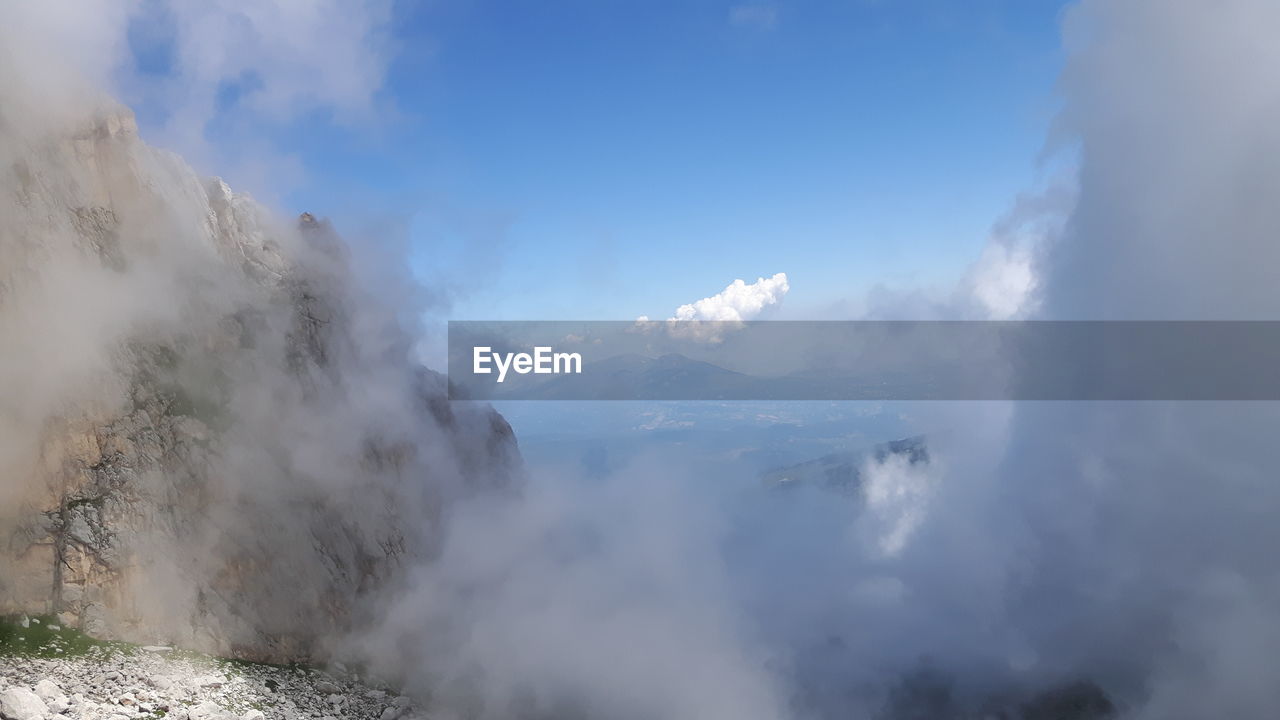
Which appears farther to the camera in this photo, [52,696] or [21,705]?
[52,696]

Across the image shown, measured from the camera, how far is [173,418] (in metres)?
55.4

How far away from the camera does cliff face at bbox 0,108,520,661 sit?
4647cm

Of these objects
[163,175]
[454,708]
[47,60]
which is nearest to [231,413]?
[163,175]

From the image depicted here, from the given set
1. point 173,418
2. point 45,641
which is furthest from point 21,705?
point 173,418

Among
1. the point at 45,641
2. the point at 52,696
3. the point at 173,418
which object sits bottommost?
the point at 52,696

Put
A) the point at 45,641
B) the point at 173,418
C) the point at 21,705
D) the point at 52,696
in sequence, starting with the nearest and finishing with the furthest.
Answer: the point at 21,705 < the point at 52,696 < the point at 45,641 < the point at 173,418

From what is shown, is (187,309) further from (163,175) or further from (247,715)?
(247,715)

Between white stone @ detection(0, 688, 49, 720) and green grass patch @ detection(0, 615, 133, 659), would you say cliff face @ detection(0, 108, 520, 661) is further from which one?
white stone @ detection(0, 688, 49, 720)

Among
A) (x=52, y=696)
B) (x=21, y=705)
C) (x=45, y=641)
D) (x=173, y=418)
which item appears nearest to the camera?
(x=21, y=705)

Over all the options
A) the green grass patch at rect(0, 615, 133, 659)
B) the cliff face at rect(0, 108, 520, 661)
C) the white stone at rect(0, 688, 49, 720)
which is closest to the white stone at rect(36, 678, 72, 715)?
the white stone at rect(0, 688, 49, 720)

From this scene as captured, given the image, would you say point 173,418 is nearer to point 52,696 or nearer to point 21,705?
point 52,696

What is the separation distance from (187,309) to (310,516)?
25.1 metres

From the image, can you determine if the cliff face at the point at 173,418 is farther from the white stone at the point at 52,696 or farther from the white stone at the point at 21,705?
the white stone at the point at 21,705

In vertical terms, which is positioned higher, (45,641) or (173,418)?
(173,418)
